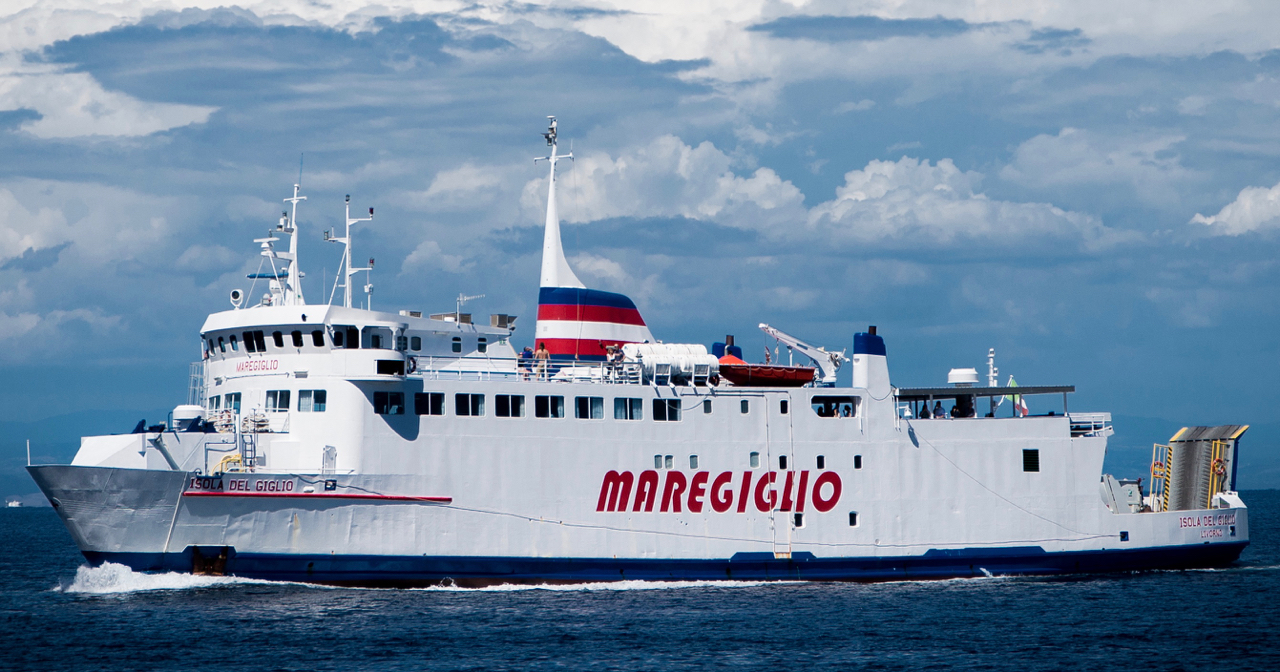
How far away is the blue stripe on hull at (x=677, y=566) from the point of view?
25938mm

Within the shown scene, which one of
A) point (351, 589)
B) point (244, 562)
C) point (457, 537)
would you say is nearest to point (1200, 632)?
point (457, 537)

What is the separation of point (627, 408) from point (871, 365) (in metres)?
6.47

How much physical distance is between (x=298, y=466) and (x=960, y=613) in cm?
1481

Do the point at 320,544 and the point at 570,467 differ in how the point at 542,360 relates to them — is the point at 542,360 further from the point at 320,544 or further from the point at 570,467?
the point at 320,544

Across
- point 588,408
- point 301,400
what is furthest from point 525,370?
point 301,400

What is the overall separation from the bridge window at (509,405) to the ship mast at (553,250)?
4884 mm

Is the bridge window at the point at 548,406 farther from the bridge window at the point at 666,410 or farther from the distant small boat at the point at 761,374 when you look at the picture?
the distant small boat at the point at 761,374

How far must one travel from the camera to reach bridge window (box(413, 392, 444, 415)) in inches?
1070

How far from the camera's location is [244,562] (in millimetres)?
25781

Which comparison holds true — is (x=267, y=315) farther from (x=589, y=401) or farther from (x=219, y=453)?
(x=589, y=401)

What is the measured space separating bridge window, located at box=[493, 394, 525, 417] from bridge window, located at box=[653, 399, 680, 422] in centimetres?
321

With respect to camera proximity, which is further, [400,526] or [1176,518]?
[1176,518]

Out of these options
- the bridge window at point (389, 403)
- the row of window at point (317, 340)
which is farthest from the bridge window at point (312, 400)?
the row of window at point (317, 340)

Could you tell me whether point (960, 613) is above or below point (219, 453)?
below
